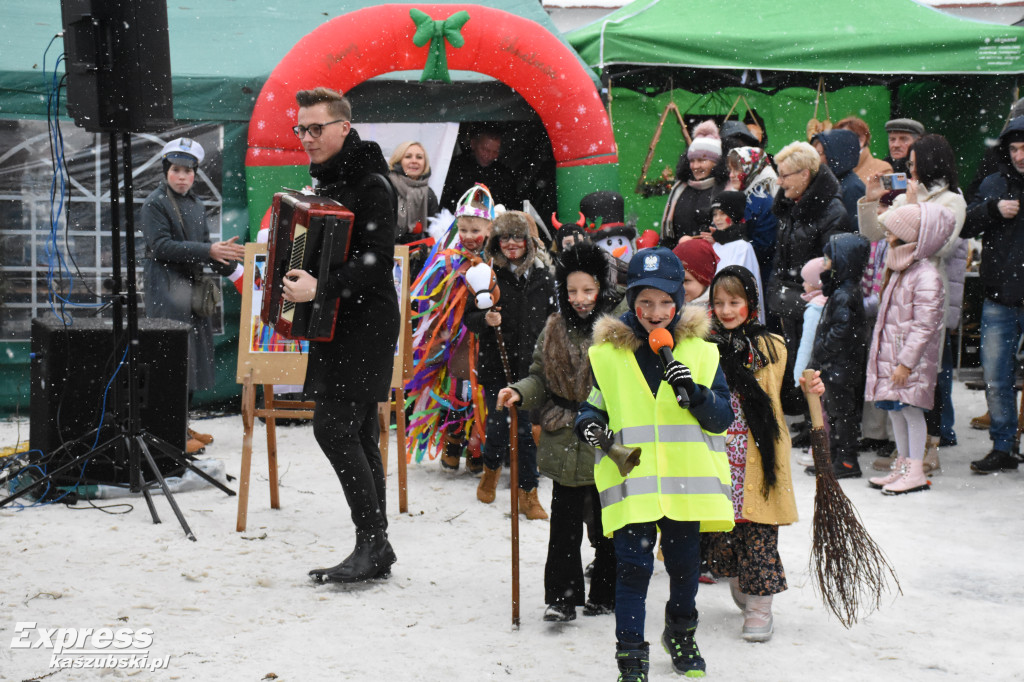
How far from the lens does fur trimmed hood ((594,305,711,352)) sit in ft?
11.1

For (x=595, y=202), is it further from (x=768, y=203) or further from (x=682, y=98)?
(x=682, y=98)

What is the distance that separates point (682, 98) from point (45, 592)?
24.9 feet

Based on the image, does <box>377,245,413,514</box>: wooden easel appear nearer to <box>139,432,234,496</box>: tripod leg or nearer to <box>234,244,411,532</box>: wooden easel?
<box>234,244,411,532</box>: wooden easel

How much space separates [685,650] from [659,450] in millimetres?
684

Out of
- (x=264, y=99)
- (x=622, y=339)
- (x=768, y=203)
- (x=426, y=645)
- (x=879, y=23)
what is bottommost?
(x=426, y=645)

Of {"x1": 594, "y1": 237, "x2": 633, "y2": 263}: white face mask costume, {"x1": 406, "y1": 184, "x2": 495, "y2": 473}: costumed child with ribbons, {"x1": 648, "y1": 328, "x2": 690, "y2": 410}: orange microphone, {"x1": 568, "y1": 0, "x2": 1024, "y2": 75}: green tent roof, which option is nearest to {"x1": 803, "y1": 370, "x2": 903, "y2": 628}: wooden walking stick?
{"x1": 648, "y1": 328, "x2": 690, "y2": 410}: orange microphone

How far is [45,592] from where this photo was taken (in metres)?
4.17

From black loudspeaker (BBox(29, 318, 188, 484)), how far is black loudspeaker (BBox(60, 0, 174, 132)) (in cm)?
123

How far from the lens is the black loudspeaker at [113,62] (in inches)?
211

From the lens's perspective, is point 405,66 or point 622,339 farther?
point 405,66

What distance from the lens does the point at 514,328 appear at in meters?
5.71

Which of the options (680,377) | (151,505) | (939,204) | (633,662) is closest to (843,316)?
(939,204)

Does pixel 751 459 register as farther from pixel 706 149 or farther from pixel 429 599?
pixel 706 149

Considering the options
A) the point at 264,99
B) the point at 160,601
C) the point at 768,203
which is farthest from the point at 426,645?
the point at 264,99
